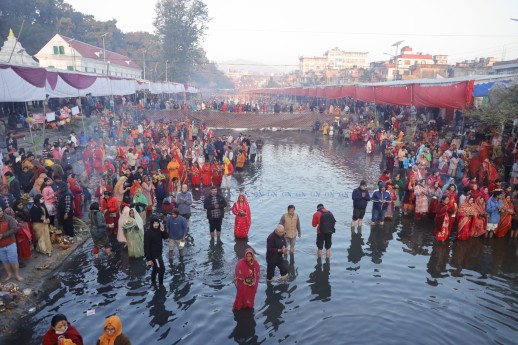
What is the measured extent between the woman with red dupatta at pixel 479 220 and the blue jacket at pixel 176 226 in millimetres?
7252

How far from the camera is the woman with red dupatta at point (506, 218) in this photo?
9.98 meters

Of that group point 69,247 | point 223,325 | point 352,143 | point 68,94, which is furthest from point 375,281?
point 352,143

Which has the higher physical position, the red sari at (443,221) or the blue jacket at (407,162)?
the blue jacket at (407,162)

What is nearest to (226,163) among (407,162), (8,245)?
(8,245)

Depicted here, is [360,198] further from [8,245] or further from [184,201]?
[8,245]

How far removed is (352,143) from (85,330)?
915 inches

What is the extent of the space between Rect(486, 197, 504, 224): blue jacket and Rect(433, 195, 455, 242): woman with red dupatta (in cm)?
104

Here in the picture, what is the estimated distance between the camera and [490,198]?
1001 centimetres

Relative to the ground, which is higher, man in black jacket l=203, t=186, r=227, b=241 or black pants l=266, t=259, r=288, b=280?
man in black jacket l=203, t=186, r=227, b=241

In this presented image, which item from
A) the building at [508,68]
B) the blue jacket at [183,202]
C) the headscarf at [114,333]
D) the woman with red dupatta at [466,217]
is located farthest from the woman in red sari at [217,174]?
the building at [508,68]

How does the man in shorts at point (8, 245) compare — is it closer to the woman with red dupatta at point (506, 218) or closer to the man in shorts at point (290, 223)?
the man in shorts at point (290, 223)

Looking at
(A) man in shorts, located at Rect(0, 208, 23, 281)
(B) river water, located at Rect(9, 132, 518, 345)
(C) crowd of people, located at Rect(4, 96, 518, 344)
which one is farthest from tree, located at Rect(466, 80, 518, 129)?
(A) man in shorts, located at Rect(0, 208, 23, 281)

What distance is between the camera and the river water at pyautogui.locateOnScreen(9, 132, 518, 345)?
614cm

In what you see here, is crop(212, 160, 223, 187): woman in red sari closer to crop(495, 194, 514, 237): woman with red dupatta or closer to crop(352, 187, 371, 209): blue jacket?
crop(352, 187, 371, 209): blue jacket
